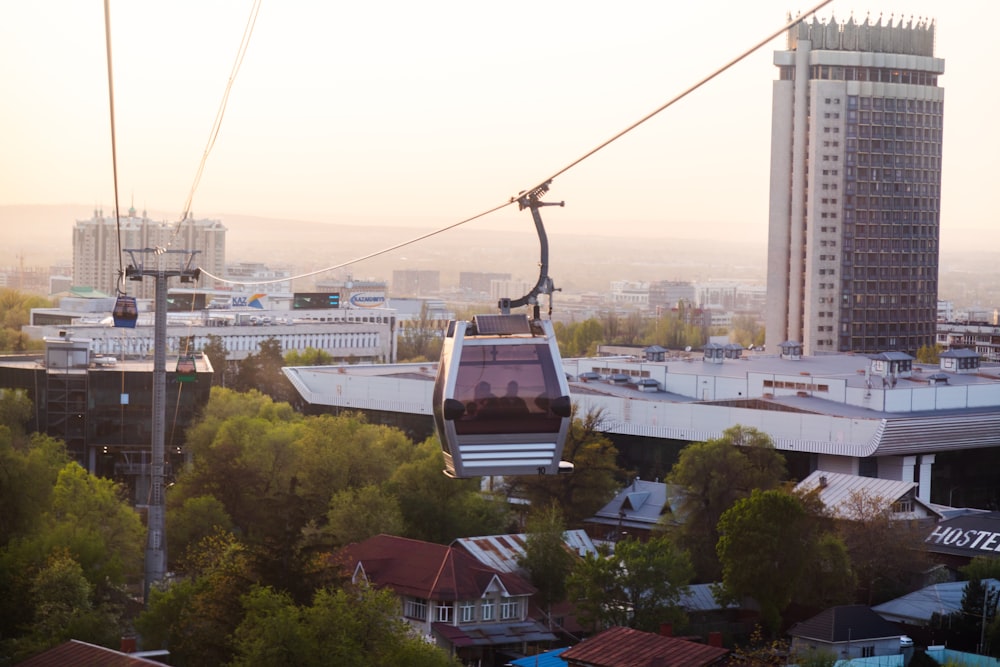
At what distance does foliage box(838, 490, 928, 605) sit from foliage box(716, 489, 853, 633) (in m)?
1.41

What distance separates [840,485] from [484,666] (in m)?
15.7

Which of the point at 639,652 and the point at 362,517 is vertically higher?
the point at 362,517

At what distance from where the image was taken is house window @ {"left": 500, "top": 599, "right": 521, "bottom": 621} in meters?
33.5

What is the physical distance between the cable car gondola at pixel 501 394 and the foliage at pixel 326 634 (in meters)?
8.76

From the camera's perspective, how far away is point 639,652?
28422mm

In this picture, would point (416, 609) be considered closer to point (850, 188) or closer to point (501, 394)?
point (501, 394)

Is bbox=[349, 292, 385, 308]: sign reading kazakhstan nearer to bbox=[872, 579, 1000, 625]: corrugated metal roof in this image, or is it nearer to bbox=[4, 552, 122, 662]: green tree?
bbox=[872, 579, 1000, 625]: corrugated metal roof

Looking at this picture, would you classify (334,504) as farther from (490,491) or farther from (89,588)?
(89,588)

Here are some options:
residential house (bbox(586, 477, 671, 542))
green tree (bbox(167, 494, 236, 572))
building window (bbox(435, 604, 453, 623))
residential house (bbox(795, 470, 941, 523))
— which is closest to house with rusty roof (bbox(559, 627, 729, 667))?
building window (bbox(435, 604, 453, 623))

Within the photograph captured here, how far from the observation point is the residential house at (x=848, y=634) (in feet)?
102

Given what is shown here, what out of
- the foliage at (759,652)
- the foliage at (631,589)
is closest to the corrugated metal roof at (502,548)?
the foliage at (631,589)

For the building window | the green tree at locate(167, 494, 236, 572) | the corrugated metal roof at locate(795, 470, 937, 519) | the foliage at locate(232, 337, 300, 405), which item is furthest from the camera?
the foliage at locate(232, 337, 300, 405)

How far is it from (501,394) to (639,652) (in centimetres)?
1317

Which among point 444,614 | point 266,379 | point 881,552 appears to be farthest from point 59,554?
point 266,379
